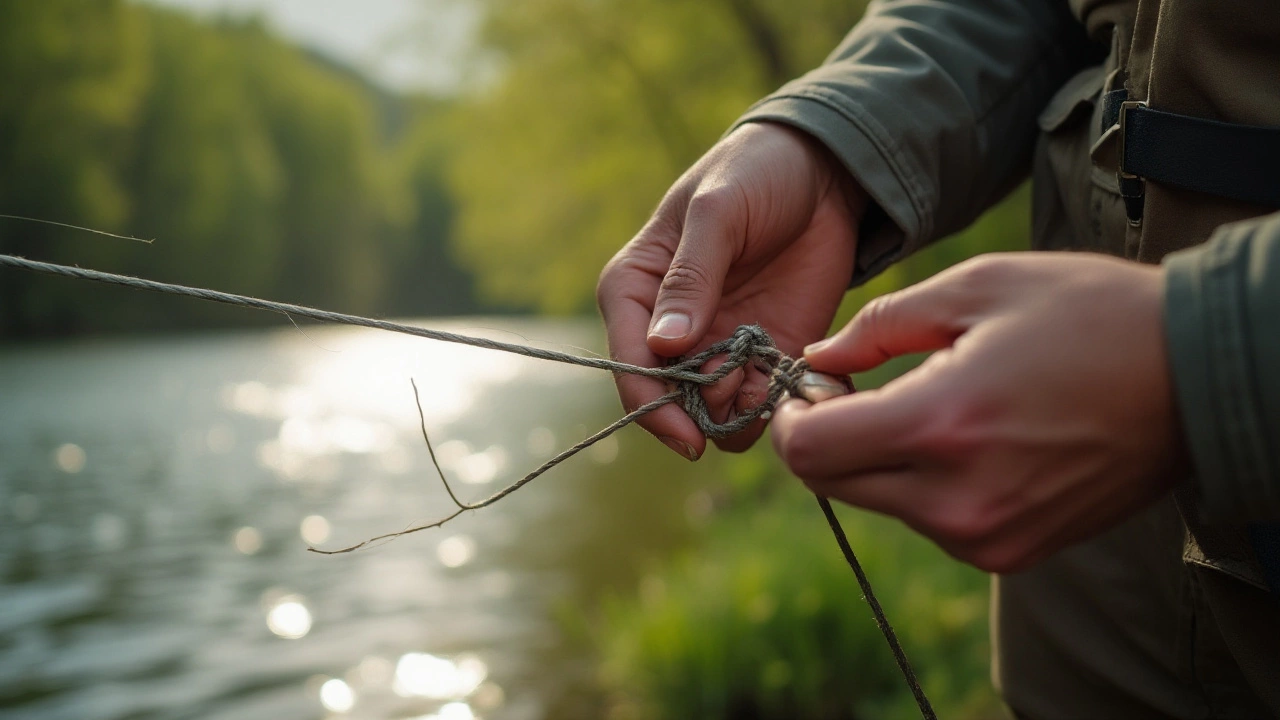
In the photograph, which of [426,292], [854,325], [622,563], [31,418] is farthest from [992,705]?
[426,292]

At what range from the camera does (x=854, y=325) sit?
1.01 meters

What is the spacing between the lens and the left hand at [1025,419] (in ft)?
2.48

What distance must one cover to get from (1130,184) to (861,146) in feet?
1.45

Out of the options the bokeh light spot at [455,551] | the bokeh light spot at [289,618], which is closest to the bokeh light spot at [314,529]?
the bokeh light spot at [455,551]

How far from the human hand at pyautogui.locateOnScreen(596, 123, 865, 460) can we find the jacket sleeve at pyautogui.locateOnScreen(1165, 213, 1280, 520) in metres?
0.73

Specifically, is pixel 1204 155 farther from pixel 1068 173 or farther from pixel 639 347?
pixel 639 347

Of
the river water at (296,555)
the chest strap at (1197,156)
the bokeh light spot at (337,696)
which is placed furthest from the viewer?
the river water at (296,555)

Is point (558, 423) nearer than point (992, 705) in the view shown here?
No

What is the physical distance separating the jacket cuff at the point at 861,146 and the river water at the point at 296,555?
0.55m

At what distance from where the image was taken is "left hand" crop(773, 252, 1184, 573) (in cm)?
76

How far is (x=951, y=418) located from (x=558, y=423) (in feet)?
42.2

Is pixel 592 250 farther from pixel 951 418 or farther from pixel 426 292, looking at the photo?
pixel 426 292

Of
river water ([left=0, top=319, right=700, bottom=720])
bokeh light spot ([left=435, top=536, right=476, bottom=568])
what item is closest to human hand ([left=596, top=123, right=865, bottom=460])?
river water ([left=0, top=319, right=700, bottom=720])

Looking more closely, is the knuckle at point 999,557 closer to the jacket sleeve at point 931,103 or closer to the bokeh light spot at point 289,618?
the jacket sleeve at point 931,103
